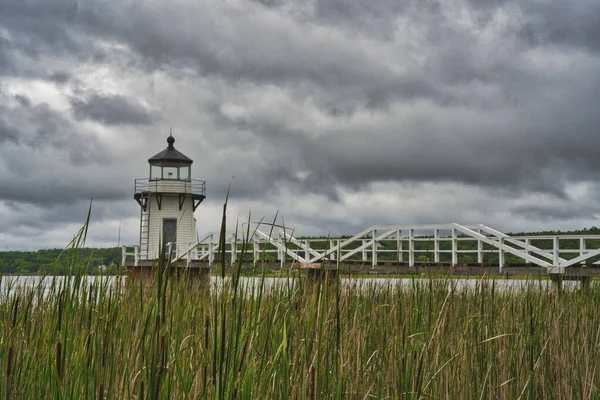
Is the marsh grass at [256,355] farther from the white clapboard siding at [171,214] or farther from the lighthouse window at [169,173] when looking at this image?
the lighthouse window at [169,173]

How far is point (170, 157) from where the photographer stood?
85.7 ft

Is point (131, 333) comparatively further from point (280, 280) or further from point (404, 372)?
point (404, 372)

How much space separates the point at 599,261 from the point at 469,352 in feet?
37.4

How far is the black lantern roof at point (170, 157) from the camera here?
1024 inches

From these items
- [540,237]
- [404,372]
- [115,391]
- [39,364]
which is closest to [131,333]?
[39,364]

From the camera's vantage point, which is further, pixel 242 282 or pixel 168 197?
pixel 168 197

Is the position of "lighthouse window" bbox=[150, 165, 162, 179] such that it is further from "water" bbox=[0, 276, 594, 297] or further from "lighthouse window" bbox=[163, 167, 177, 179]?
"water" bbox=[0, 276, 594, 297]

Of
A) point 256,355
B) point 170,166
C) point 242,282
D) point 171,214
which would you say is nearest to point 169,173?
point 170,166

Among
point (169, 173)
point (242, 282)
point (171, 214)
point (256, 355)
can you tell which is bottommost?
point (256, 355)

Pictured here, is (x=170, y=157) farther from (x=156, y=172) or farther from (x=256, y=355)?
(x=256, y=355)

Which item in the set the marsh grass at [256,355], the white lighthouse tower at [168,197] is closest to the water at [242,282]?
the marsh grass at [256,355]

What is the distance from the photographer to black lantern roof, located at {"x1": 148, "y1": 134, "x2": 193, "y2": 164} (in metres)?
26.0

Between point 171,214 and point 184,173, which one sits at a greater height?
point 184,173

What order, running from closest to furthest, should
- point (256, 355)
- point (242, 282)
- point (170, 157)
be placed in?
point (242, 282) → point (256, 355) → point (170, 157)
